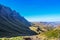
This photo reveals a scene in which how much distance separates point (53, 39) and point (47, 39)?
150 inches

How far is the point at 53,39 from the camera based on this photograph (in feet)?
316

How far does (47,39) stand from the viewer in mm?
98812

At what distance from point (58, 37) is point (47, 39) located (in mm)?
5910

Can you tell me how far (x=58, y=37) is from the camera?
98438 mm

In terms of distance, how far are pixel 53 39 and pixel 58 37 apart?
3706mm
